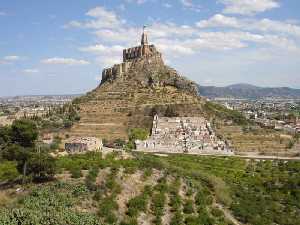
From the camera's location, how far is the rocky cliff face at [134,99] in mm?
78137

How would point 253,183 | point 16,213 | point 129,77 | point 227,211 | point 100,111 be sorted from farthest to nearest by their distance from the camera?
point 129,77 → point 100,111 → point 253,183 → point 227,211 → point 16,213

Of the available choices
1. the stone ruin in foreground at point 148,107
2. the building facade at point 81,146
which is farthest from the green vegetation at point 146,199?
the stone ruin in foreground at point 148,107

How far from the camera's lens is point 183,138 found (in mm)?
67812

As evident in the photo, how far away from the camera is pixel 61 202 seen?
2173 centimetres

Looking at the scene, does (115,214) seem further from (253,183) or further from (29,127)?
(253,183)

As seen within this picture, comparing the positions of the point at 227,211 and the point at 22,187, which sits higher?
the point at 22,187

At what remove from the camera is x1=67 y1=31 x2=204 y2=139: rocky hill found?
78625 millimetres

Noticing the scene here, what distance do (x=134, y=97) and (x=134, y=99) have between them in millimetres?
1149

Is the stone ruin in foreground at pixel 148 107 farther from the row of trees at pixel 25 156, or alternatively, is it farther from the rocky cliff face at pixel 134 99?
the row of trees at pixel 25 156

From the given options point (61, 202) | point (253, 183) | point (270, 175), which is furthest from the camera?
point (270, 175)

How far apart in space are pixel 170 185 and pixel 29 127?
32.2ft

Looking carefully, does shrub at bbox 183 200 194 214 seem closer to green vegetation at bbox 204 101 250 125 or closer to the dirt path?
the dirt path

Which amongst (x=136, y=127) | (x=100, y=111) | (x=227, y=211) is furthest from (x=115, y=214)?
(x=100, y=111)

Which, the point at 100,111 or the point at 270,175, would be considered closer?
the point at 270,175
